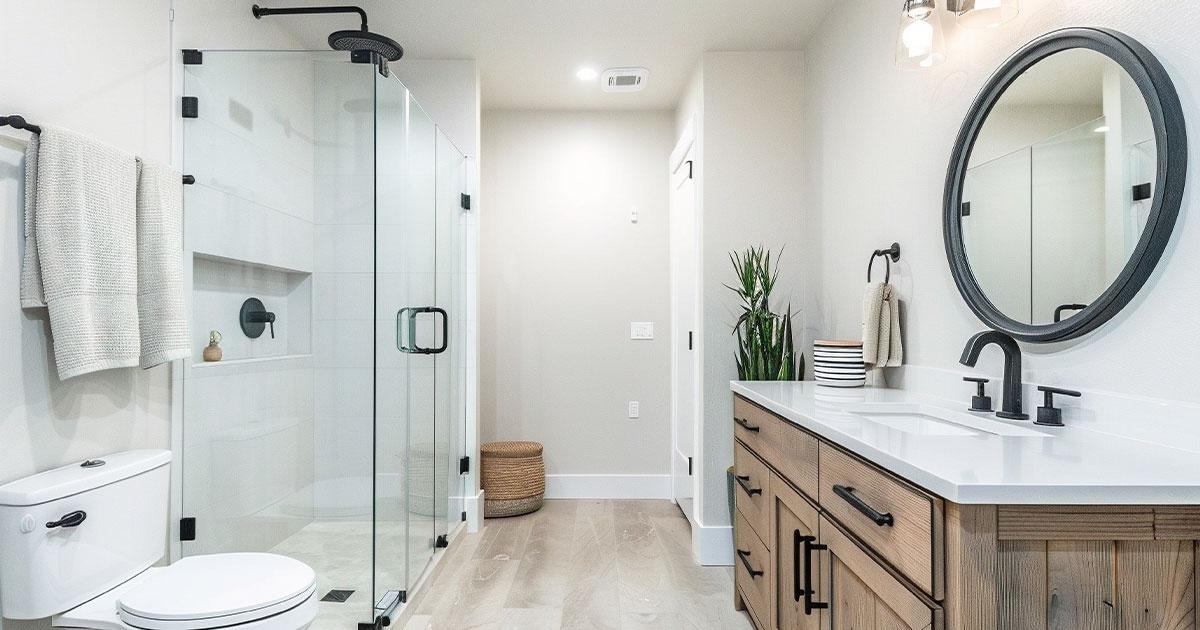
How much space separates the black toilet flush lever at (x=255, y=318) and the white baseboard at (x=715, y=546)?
2.05m

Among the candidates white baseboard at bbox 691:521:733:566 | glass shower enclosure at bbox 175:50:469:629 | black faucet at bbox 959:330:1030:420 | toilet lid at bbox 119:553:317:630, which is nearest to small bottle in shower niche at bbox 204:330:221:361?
glass shower enclosure at bbox 175:50:469:629

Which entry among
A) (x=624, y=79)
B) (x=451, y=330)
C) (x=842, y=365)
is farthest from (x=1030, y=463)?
(x=624, y=79)

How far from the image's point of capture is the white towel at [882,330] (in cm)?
226

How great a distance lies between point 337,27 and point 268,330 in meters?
1.61

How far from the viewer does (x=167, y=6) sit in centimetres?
224

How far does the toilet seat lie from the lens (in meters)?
1.50

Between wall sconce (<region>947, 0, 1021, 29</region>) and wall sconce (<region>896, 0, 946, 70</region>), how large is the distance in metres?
0.10

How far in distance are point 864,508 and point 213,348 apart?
2066 millimetres

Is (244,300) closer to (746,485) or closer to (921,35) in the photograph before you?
(746,485)

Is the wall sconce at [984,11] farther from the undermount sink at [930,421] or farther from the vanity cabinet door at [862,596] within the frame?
the vanity cabinet door at [862,596]

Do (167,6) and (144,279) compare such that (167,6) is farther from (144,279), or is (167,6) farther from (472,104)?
(472,104)

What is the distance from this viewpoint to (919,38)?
1.92m

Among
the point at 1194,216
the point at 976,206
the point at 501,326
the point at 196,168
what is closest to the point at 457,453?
the point at 501,326

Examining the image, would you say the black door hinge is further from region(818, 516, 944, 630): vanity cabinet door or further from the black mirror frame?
the black mirror frame
